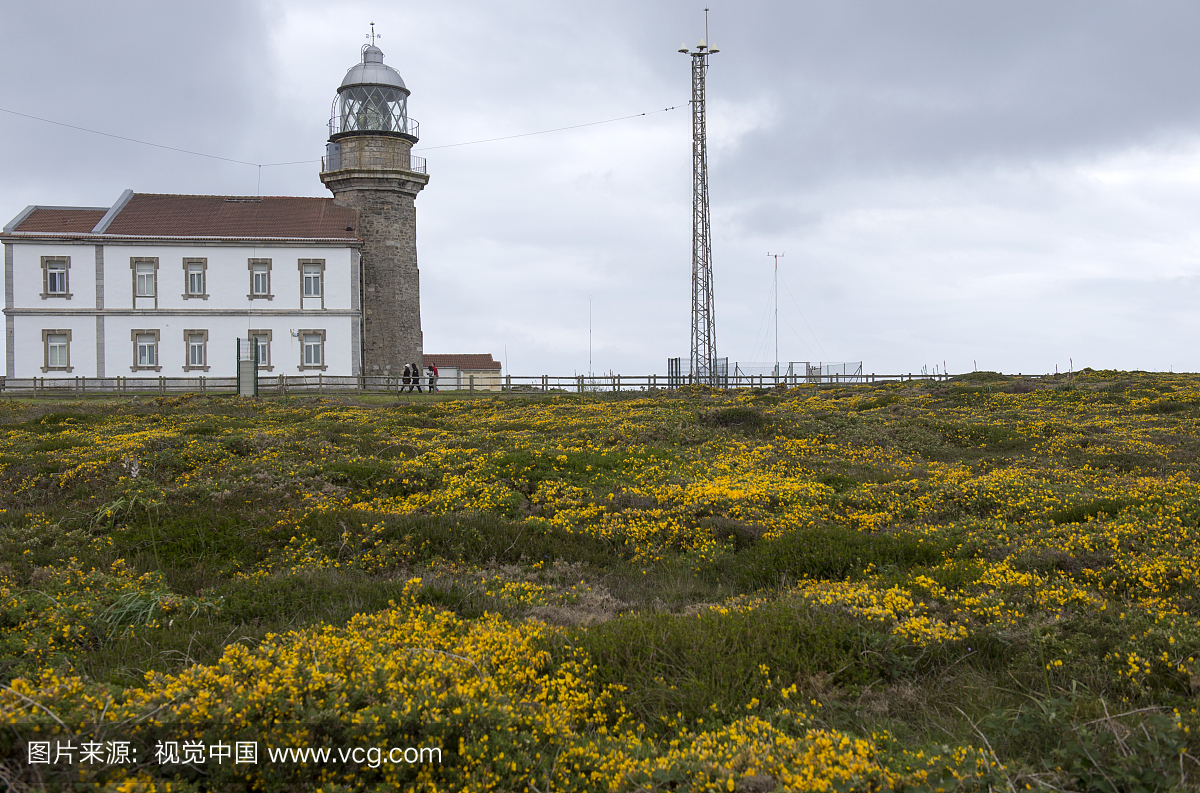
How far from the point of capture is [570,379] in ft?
145

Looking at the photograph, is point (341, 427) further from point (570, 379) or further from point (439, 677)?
point (570, 379)

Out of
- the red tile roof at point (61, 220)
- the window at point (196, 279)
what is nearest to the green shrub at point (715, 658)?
the window at point (196, 279)

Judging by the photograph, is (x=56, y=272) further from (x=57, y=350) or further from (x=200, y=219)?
(x=200, y=219)

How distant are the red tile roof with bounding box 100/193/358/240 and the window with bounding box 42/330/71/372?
6.18 m

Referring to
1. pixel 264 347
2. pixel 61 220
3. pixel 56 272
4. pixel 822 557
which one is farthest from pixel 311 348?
pixel 822 557

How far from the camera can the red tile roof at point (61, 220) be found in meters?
46.1

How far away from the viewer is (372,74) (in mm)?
49656

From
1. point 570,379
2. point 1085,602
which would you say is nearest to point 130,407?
point 570,379

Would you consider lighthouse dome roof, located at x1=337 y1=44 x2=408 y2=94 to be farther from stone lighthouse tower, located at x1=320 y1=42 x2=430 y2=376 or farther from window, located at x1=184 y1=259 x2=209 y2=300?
window, located at x1=184 y1=259 x2=209 y2=300

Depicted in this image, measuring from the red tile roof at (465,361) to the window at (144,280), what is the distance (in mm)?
24747

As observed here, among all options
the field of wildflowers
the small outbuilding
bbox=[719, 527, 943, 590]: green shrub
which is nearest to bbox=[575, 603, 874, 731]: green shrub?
the field of wildflowers

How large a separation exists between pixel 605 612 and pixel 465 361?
6321 centimetres

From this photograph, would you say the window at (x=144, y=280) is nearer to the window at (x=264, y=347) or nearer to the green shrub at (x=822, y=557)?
the window at (x=264, y=347)

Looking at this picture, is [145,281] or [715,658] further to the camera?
[145,281]
